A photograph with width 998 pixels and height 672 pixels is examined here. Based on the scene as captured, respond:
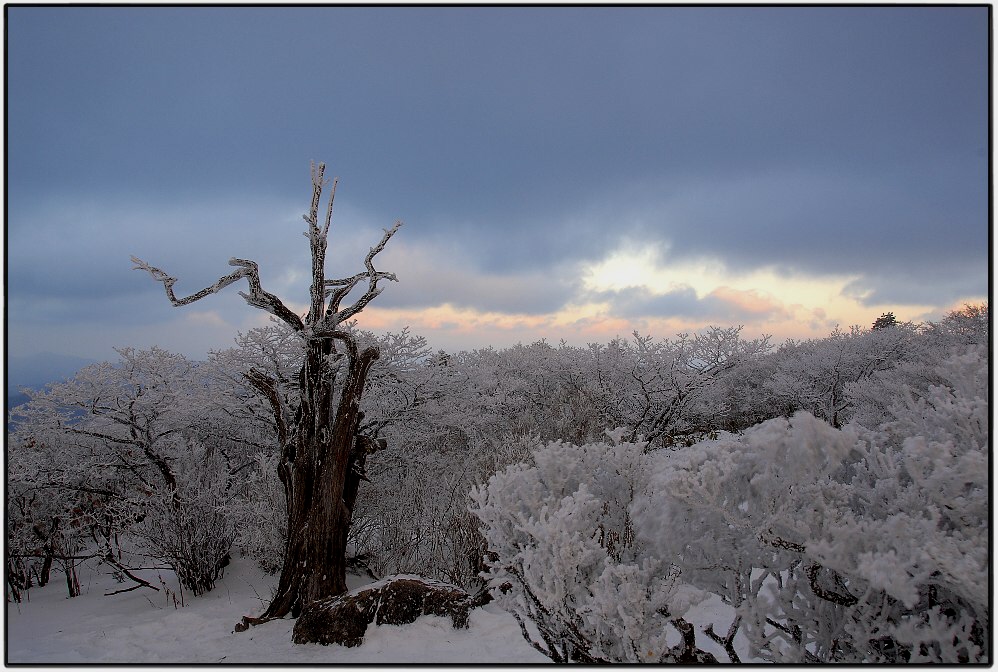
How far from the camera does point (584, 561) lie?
3.24 m

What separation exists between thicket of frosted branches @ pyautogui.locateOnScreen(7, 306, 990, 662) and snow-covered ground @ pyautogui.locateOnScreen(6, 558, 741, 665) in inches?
32.9

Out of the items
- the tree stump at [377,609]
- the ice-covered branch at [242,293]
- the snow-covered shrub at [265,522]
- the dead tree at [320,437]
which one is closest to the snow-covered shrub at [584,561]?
the tree stump at [377,609]

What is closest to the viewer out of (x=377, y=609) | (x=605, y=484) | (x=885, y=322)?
(x=605, y=484)

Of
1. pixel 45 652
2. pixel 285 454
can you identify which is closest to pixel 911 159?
pixel 285 454

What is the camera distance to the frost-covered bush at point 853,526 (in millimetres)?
2639

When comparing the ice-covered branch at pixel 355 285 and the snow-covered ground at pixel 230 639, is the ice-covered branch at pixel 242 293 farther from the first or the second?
the snow-covered ground at pixel 230 639

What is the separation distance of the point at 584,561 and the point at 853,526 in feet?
4.61

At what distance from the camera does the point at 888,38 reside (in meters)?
3.80

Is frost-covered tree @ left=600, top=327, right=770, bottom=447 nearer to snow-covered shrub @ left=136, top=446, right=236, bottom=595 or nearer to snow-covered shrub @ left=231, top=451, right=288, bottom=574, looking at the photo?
snow-covered shrub @ left=231, top=451, right=288, bottom=574

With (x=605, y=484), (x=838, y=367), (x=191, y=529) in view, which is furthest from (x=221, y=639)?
(x=838, y=367)

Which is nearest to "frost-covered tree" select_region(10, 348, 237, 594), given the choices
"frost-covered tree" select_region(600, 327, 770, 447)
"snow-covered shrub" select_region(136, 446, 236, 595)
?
"snow-covered shrub" select_region(136, 446, 236, 595)

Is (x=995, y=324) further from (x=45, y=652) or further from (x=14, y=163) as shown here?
(x=45, y=652)

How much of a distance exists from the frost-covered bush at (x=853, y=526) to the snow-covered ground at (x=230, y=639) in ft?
6.41

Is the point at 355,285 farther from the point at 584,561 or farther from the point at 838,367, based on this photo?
the point at 838,367
